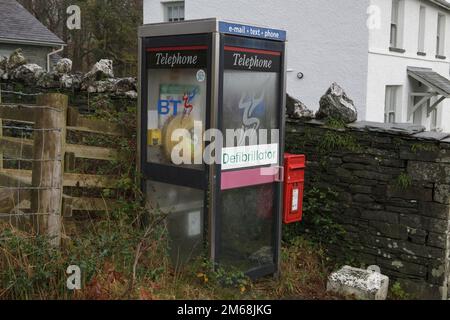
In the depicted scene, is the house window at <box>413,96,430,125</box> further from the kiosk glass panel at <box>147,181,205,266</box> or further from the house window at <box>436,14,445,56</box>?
the kiosk glass panel at <box>147,181,205,266</box>

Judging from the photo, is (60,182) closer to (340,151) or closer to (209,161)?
(209,161)

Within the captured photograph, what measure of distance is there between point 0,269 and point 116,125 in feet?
6.95

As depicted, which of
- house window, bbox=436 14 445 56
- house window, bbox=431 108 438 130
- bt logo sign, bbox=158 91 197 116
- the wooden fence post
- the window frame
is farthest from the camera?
house window, bbox=431 108 438 130

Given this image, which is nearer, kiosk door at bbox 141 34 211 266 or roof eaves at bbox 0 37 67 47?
kiosk door at bbox 141 34 211 266

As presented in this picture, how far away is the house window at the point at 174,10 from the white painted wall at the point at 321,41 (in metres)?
3.18

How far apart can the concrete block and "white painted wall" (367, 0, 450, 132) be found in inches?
Result: 355

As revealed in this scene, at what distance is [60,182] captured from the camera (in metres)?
4.61

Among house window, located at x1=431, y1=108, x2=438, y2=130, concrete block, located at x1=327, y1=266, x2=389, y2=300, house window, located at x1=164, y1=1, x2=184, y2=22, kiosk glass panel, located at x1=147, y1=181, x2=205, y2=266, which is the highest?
house window, located at x1=164, y1=1, x2=184, y2=22

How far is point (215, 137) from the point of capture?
4.73 meters

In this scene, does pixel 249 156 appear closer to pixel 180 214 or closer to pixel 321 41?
pixel 180 214

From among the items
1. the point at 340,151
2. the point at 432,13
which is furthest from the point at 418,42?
the point at 340,151

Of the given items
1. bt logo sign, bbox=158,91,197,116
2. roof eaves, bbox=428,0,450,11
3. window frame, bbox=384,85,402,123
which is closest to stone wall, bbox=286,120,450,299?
bt logo sign, bbox=158,91,197,116

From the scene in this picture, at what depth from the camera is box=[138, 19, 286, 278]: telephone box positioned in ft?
15.6

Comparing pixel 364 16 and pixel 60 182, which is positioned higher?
pixel 364 16
